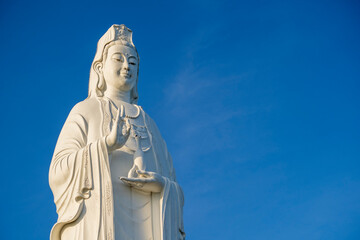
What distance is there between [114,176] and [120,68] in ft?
7.83

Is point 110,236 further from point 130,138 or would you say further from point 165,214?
point 130,138

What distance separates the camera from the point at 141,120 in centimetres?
1188

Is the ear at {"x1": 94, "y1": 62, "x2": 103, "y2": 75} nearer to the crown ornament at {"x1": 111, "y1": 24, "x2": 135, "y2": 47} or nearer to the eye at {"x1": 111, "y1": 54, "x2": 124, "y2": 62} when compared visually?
the eye at {"x1": 111, "y1": 54, "x2": 124, "y2": 62}

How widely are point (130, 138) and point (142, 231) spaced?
1696mm

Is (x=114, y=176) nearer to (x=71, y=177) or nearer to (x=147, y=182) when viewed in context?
(x=147, y=182)

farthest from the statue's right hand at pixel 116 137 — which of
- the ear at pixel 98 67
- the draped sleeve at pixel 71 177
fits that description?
the ear at pixel 98 67

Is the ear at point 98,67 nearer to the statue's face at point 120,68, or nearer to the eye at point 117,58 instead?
the statue's face at point 120,68

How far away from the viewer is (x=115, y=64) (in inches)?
480

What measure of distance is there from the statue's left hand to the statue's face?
2116 mm

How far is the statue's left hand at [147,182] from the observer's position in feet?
35.0

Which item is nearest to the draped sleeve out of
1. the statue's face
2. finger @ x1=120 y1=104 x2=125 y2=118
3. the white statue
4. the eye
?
the white statue

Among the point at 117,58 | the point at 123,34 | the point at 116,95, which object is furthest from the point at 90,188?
the point at 123,34

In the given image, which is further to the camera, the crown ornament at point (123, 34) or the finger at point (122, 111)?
the crown ornament at point (123, 34)

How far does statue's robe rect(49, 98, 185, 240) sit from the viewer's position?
10.2 meters
